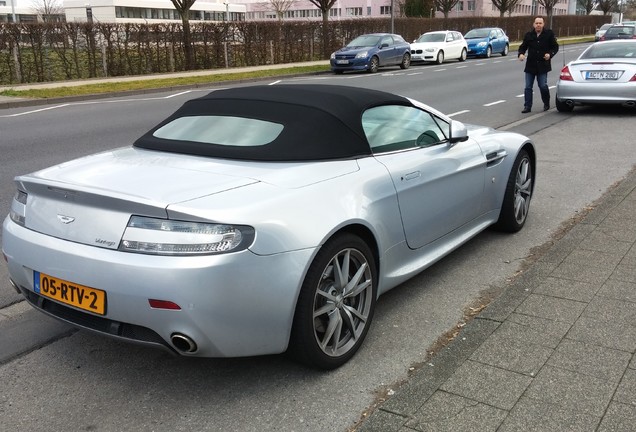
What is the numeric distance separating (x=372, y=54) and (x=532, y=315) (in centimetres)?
2244

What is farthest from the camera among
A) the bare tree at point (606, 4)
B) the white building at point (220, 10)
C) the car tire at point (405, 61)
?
the bare tree at point (606, 4)

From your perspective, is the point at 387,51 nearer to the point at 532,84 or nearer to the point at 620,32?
the point at 620,32

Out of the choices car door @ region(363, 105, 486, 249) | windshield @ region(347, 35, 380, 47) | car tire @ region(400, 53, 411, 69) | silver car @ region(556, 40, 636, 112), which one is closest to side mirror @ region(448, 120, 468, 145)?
car door @ region(363, 105, 486, 249)

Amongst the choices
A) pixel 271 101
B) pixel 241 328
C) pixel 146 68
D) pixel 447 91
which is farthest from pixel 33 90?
pixel 241 328

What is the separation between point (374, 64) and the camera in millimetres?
25484

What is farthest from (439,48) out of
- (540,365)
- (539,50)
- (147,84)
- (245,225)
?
(245,225)

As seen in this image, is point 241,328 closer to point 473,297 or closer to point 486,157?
point 473,297

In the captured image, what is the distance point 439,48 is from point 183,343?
2974cm

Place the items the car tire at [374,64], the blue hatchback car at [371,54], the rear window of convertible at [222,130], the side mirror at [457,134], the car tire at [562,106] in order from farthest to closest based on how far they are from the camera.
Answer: the car tire at [374,64]
the blue hatchback car at [371,54]
the car tire at [562,106]
the side mirror at [457,134]
the rear window of convertible at [222,130]

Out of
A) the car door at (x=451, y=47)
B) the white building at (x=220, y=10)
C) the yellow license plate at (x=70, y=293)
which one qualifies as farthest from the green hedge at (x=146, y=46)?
the white building at (x=220, y=10)

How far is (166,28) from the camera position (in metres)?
24.7

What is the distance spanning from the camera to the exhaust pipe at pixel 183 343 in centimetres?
281

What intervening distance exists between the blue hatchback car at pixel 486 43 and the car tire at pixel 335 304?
112 ft

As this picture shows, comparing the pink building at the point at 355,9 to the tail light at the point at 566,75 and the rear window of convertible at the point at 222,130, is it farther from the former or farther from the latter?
the rear window of convertible at the point at 222,130
